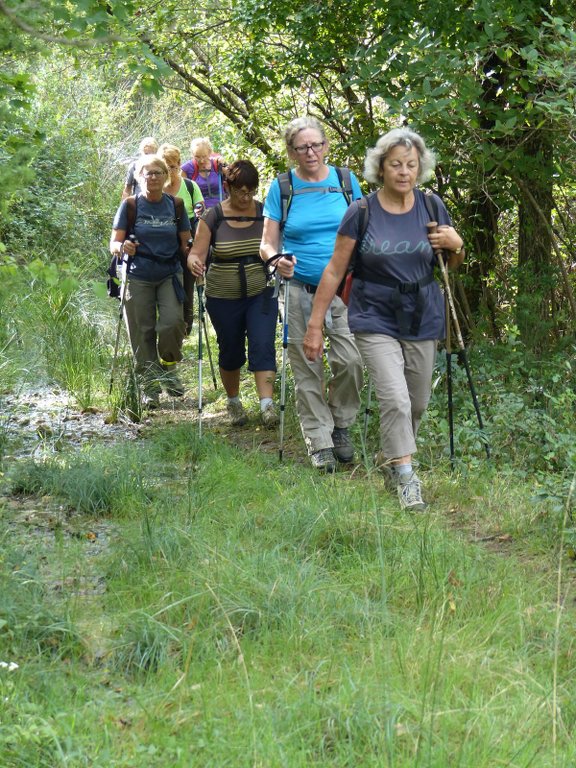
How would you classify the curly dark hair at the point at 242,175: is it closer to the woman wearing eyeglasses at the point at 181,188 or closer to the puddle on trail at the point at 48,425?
the puddle on trail at the point at 48,425

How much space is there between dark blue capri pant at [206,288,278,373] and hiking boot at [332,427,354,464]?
1.28 metres

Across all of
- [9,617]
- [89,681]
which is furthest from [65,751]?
[9,617]

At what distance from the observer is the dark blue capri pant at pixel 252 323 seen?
8.94 metres

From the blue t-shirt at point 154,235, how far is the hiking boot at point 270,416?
1656 mm

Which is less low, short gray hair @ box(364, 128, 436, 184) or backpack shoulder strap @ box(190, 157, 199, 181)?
backpack shoulder strap @ box(190, 157, 199, 181)

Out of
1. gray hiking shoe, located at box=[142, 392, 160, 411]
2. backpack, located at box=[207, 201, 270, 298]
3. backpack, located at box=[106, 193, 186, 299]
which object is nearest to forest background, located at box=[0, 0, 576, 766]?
gray hiking shoe, located at box=[142, 392, 160, 411]

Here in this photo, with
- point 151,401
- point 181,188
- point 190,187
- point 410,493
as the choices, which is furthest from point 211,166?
point 410,493

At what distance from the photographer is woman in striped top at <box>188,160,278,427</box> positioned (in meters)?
8.66

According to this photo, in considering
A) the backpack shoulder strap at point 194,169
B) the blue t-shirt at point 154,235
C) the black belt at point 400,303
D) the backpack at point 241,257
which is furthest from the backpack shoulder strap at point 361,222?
the backpack shoulder strap at point 194,169

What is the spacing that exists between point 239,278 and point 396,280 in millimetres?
2622

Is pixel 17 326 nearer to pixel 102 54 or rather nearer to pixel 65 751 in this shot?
pixel 102 54

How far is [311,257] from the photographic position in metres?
7.60

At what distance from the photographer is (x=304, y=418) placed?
7.73 m

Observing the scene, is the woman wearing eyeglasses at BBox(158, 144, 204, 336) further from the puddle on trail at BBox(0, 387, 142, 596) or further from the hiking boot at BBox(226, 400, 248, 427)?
the puddle on trail at BBox(0, 387, 142, 596)
